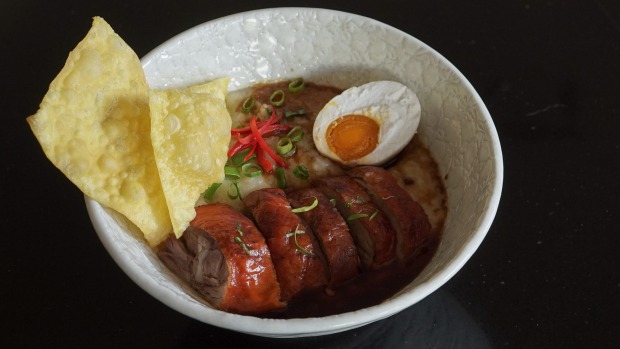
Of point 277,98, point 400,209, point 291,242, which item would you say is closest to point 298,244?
point 291,242

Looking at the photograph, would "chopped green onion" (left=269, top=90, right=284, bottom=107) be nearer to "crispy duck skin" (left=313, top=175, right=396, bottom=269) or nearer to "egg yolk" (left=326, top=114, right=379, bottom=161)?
"egg yolk" (left=326, top=114, right=379, bottom=161)

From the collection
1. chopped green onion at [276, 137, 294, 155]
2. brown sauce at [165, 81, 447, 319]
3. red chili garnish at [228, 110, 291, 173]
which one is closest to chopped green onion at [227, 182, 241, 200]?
brown sauce at [165, 81, 447, 319]

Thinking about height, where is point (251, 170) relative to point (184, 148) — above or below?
below

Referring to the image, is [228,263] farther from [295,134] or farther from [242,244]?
[295,134]

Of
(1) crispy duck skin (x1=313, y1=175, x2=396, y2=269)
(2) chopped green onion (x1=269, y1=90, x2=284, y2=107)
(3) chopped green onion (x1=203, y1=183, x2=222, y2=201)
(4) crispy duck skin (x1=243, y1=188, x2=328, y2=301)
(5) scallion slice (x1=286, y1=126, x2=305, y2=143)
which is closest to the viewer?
(4) crispy duck skin (x1=243, y1=188, x2=328, y2=301)

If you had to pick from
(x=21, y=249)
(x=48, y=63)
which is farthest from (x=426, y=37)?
(x=21, y=249)

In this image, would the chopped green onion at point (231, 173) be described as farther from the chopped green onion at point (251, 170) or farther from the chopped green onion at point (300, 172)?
the chopped green onion at point (300, 172)
